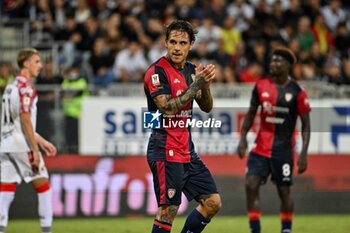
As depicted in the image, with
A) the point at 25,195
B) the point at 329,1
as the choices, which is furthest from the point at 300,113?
the point at 329,1

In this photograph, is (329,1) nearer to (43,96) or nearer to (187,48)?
(43,96)

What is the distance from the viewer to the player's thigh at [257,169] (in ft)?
44.1

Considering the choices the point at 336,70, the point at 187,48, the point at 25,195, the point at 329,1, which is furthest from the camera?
the point at 329,1

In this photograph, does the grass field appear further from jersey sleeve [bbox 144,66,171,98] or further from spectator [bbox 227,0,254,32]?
spectator [bbox 227,0,254,32]

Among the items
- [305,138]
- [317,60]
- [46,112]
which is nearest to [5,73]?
[46,112]

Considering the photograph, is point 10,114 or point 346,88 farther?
point 346,88

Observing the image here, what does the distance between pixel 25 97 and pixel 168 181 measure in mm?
3079

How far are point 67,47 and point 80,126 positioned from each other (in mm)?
3665

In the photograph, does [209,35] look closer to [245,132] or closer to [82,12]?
[82,12]

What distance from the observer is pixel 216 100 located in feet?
66.8

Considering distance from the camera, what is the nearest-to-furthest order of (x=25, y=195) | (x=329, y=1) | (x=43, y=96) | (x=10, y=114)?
(x=10, y=114) → (x=25, y=195) → (x=43, y=96) → (x=329, y=1)

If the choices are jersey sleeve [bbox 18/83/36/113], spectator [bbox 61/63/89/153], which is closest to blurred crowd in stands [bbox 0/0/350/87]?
spectator [bbox 61/63/89/153]

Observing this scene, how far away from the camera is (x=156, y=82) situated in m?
10.3

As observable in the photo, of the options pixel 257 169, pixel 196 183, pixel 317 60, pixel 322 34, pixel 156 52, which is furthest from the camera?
pixel 322 34
